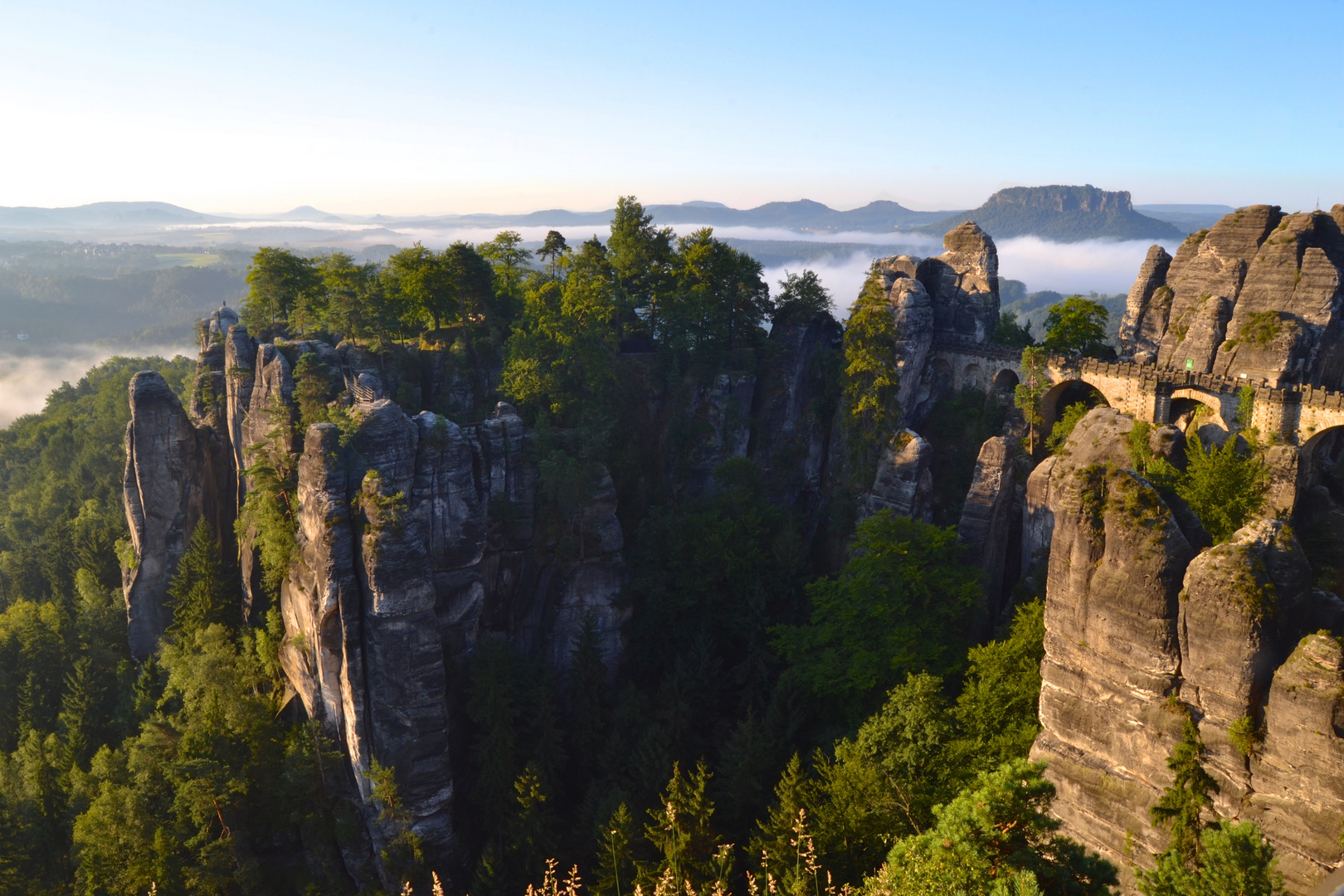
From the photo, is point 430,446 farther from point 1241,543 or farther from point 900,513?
point 1241,543

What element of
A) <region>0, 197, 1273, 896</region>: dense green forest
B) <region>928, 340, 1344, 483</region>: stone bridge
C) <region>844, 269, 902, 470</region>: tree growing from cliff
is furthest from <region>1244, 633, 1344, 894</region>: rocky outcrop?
<region>844, 269, 902, 470</region>: tree growing from cliff

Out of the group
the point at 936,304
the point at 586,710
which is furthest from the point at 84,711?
the point at 936,304

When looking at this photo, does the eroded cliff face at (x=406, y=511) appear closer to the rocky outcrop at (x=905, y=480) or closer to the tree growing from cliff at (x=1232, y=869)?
the rocky outcrop at (x=905, y=480)

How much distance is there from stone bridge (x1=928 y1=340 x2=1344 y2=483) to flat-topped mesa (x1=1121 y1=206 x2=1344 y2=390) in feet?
4.10

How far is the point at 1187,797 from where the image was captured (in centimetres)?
1761

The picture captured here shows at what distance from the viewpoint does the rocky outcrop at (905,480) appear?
39656 millimetres

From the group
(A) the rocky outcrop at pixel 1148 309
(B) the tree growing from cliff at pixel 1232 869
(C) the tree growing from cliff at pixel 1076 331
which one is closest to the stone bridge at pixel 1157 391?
(C) the tree growing from cliff at pixel 1076 331

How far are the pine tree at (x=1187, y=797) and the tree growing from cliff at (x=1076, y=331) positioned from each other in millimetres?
29592

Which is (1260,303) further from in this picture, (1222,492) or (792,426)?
(792,426)

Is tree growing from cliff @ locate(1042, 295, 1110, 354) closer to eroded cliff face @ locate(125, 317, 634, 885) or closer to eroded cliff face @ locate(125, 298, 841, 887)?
eroded cliff face @ locate(125, 298, 841, 887)

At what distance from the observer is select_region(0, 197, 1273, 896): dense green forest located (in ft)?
75.6

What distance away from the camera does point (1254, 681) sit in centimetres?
1669

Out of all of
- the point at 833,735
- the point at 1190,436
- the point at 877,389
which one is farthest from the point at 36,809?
the point at 1190,436

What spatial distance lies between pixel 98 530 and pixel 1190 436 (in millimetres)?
67018
